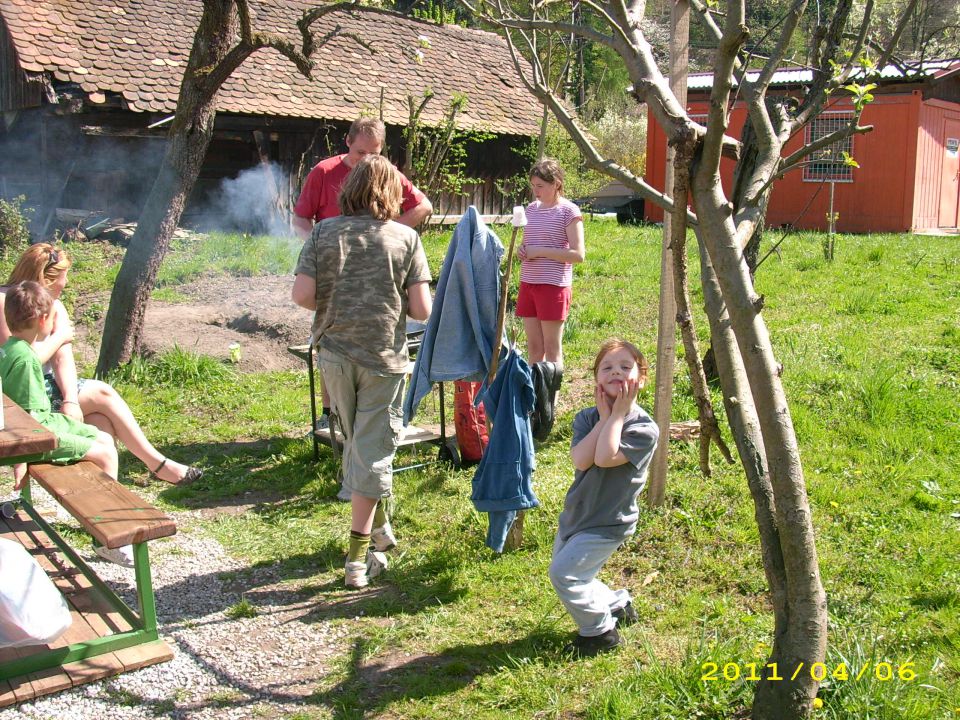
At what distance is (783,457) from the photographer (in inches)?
109

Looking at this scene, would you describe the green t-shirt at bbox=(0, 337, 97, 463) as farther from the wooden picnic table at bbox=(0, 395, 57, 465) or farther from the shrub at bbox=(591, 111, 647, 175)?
the shrub at bbox=(591, 111, 647, 175)

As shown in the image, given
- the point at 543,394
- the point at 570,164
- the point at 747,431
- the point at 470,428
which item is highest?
the point at 570,164

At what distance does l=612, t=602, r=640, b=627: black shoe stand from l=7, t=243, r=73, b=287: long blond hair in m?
3.53

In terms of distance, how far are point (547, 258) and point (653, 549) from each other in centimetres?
230

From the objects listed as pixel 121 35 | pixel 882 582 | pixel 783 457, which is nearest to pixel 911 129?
pixel 121 35

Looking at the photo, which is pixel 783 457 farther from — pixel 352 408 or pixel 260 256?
pixel 260 256

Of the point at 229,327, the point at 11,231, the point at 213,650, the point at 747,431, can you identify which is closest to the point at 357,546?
the point at 213,650

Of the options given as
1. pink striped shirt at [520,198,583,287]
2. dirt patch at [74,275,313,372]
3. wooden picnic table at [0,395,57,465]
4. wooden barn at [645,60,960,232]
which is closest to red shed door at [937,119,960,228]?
wooden barn at [645,60,960,232]

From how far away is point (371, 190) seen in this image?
416 cm

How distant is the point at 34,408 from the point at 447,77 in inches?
654

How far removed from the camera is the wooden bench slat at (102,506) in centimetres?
349

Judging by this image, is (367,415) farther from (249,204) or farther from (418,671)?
(249,204)

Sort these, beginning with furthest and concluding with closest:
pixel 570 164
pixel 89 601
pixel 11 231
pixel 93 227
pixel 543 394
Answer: pixel 570 164, pixel 93 227, pixel 11 231, pixel 543 394, pixel 89 601

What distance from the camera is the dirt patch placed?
28.3ft
